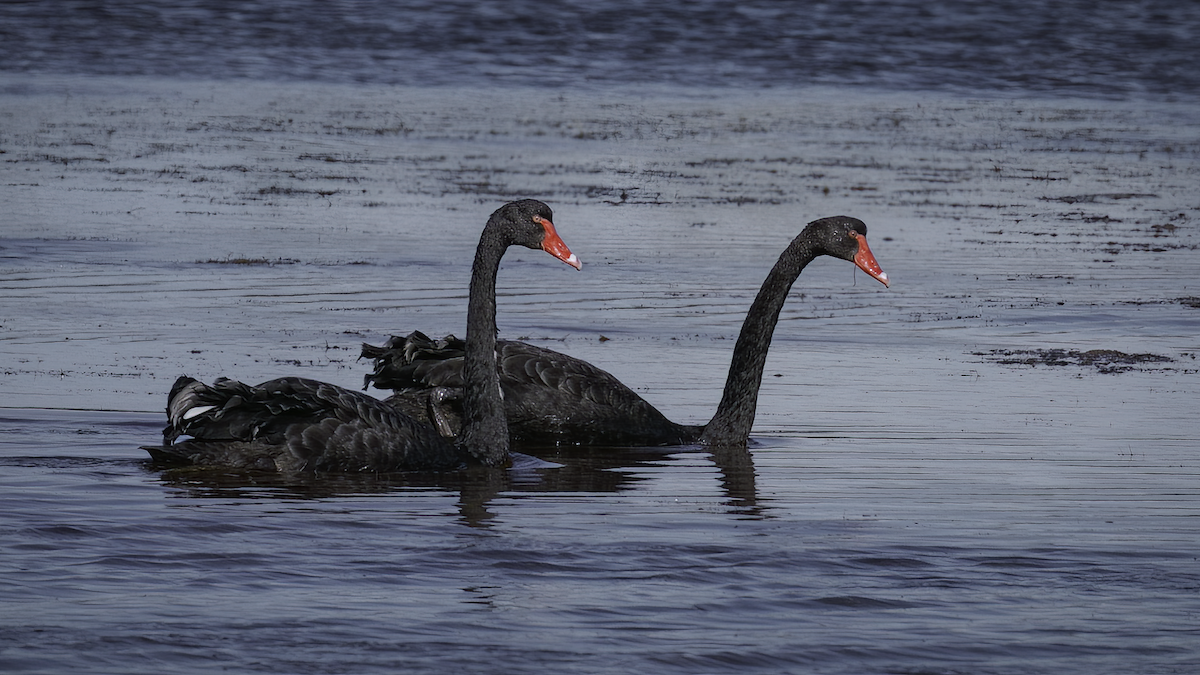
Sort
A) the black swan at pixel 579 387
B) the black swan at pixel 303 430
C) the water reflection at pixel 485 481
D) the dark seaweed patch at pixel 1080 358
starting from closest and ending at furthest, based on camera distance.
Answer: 1. the water reflection at pixel 485 481
2. the black swan at pixel 303 430
3. the black swan at pixel 579 387
4. the dark seaweed patch at pixel 1080 358

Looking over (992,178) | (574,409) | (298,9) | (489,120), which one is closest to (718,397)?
(574,409)

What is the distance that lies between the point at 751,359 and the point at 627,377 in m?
1.52

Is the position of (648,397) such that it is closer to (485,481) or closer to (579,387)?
(579,387)

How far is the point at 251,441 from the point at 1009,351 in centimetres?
A: 574

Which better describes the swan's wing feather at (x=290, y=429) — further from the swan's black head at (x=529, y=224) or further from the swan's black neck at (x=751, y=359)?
the swan's black neck at (x=751, y=359)

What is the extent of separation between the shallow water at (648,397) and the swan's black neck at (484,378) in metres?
0.22

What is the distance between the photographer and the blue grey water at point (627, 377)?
5.61 m

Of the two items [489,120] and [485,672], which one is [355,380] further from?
[489,120]

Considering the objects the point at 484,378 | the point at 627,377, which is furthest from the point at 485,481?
the point at 627,377

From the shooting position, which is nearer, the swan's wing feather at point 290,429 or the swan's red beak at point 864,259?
the swan's wing feather at point 290,429

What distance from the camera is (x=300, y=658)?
16.9 ft

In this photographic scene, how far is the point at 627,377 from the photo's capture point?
35.1ft

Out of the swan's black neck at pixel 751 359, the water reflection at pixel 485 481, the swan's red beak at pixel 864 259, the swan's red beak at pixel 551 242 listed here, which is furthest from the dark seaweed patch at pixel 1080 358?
the swan's red beak at pixel 551 242

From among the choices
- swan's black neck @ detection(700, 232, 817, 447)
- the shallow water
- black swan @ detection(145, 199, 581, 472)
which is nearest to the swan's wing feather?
black swan @ detection(145, 199, 581, 472)
